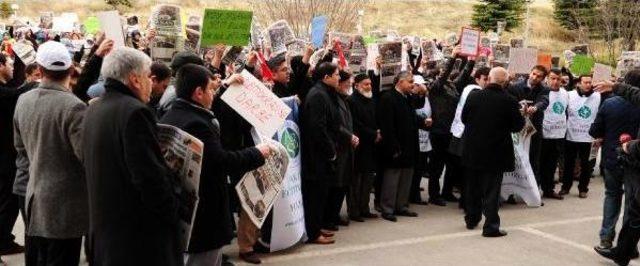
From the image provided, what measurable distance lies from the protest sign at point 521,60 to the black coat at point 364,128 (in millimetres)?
2592

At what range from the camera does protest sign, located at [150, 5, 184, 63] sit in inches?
258

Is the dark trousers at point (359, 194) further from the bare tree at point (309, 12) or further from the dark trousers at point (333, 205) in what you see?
the bare tree at point (309, 12)

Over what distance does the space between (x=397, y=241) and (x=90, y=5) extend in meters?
47.9

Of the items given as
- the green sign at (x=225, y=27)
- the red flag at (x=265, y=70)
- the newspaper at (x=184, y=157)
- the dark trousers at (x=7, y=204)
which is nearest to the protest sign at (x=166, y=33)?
the green sign at (x=225, y=27)

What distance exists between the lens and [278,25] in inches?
319

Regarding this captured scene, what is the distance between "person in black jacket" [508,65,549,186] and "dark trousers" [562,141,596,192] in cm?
65

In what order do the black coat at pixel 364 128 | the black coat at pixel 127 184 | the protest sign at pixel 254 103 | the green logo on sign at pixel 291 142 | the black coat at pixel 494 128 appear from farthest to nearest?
the black coat at pixel 364 128 → the black coat at pixel 494 128 → the green logo on sign at pixel 291 142 → the protest sign at pixel 254 103 → the black coat at pixel 127 184

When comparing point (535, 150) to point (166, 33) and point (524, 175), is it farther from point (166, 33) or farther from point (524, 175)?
point (166, 33)

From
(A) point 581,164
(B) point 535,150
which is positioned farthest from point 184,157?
(A) point 581,164

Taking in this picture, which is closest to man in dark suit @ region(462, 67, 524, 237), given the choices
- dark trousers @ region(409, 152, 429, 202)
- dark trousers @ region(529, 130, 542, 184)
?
dark trousers @ region(409, 152, 429, 202)

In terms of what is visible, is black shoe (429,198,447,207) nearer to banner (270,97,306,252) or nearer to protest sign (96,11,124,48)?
banner (270,97,306,252)

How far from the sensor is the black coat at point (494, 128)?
7297 mm

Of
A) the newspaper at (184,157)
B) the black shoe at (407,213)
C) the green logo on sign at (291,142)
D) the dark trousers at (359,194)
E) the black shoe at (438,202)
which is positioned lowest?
the black shoe at (438,202)

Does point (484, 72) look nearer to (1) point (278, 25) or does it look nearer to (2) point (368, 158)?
(2) point (368, 158)
